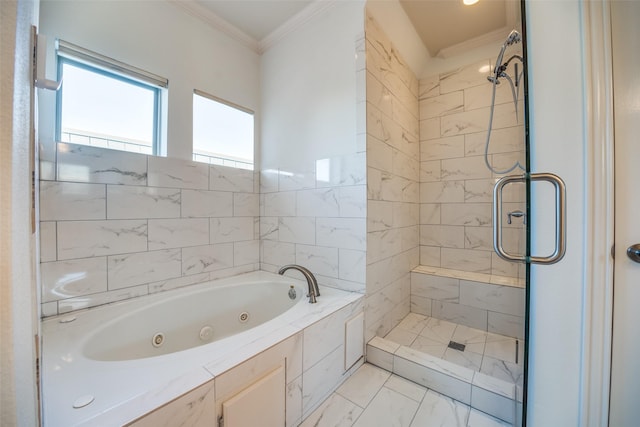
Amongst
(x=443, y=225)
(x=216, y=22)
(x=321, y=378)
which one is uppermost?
(x=216, y=22)

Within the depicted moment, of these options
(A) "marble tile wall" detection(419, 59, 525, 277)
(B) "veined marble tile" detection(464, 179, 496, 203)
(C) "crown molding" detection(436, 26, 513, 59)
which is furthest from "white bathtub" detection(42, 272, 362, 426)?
(C) "crown molding" detection(436, 26, 513, 59)

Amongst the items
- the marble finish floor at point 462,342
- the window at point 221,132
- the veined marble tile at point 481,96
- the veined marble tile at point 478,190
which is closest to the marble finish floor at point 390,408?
the marble finish floor at point 462,342

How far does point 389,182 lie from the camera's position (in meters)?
1.94

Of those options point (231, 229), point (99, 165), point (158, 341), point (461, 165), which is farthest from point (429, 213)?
point (99, 165)

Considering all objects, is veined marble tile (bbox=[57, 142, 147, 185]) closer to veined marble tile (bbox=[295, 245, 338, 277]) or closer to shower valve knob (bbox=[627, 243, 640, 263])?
veined marble tile (bbox=[295, 245, 338, 277])

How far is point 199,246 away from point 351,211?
124cm

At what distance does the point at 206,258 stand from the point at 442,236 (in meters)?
2.26

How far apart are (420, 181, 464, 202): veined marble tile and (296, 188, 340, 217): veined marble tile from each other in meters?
1.26

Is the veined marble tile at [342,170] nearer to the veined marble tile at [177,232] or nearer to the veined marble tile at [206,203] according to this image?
the veined marble tile at [206,203]

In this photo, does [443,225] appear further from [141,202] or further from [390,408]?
[141,202]

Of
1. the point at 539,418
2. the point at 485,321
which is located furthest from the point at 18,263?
the point at 485,321

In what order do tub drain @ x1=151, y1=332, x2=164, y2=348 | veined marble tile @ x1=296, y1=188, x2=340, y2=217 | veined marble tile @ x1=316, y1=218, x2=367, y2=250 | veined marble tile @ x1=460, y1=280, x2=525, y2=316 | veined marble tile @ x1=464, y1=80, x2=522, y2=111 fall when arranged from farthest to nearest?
veined marble tile @ x1=464, y1=80, x2=522, y2=111, veined marble tile @ x1=460, y1=280, x2=525, y2=316, veined marble tile @ x1=296, y1=188, x2=340, y2=217, veined marble tile @ x1=316, y1=218, x2=367, y2=250, tub drain @ x1=151, y1=332, x2=164, y2=348

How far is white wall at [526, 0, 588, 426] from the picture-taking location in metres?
0.66

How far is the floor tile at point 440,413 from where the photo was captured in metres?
1.21
